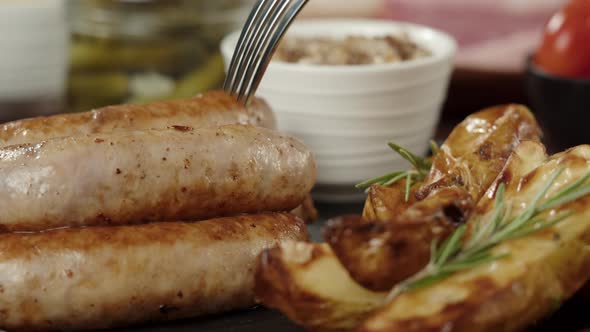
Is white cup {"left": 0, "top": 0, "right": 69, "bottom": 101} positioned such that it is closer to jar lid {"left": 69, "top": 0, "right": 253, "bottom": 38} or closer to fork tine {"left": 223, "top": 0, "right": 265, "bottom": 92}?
jar lid {"left": 69, "top": 0, "right": 253, "bottom": 38}

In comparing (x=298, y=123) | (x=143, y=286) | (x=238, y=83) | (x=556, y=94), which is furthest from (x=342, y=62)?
(x=143, y=286)

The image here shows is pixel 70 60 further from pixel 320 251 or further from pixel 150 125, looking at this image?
pixel 320 251

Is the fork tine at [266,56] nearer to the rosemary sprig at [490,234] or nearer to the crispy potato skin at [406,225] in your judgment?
the crispy potato skin at [406,225]

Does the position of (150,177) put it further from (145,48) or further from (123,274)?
(145,48)

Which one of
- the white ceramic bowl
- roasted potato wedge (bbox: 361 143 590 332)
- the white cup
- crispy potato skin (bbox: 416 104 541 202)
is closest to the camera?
roasted potato wedge (bbox: 361 143 590 332)

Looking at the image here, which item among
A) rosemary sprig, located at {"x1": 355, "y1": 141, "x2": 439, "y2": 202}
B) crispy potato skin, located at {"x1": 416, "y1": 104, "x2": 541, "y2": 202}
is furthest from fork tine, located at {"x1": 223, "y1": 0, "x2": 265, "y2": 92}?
crispy potato skin, located at {"x1": 416, "y1": 104, "x2": 541, "y2": 202}

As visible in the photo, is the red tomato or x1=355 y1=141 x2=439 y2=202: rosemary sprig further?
the red tomato

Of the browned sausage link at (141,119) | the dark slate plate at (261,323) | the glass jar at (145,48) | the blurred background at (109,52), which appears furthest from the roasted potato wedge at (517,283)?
the glass jar at (145,48)
